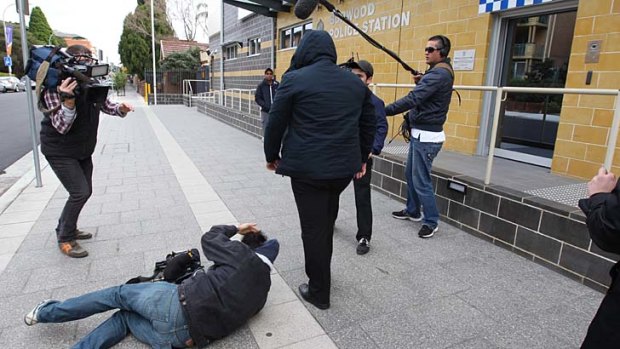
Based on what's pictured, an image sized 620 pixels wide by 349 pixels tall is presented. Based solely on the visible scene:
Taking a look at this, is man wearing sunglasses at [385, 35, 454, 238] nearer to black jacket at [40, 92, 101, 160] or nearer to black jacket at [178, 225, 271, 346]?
black jacket at [178, 225, 271, 346]

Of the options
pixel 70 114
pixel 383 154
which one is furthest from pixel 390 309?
pixel 383 154

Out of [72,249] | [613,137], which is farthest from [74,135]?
[613,137]

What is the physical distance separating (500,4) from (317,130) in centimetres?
439

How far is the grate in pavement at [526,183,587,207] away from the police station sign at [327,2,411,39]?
169 inches

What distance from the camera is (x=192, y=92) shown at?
2383 cm

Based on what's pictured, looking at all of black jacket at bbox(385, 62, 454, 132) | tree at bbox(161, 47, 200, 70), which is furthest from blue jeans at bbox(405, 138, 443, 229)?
tree at bbox(161, 47, 200, 70)

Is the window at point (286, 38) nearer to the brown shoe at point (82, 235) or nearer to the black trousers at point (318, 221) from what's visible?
the brown shoe at point (82, 235)

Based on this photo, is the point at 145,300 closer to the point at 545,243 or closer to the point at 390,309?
the point at 390,309

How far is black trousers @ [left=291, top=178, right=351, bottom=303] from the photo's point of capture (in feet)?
8.09

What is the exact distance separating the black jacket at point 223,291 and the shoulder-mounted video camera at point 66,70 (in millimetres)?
1614

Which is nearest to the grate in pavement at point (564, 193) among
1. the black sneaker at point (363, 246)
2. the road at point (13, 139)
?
the black sneaker at point (363, 246)

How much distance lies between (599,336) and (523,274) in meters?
1.92

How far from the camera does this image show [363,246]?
3.55m

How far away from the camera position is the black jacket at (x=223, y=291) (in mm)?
2143
